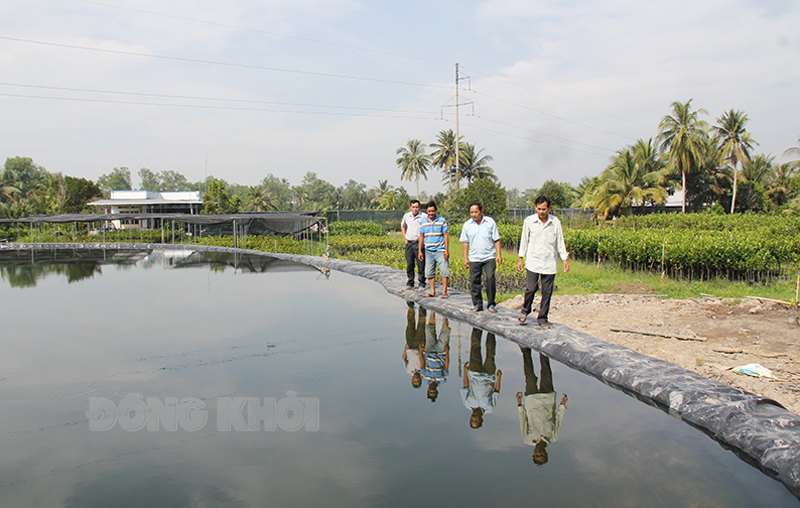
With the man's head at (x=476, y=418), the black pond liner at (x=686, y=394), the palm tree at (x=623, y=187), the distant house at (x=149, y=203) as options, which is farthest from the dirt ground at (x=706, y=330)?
the distant house at (x=149, y=203)

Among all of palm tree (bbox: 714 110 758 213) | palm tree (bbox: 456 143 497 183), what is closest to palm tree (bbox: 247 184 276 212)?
palm tree (bbox: 456 143 497 183)

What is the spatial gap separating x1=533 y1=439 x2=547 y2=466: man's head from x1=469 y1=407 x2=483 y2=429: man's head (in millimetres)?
521

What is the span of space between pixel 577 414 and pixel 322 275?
1189cm

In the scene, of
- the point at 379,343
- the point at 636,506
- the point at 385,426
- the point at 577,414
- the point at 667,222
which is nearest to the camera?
the point at 636,506

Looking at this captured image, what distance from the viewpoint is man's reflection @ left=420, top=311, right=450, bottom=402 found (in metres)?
5.52

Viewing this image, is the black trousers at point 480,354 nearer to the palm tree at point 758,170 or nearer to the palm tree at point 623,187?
the palm tree at point 623,187

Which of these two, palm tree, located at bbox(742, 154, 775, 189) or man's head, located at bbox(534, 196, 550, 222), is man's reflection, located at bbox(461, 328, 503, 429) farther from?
palm tree, located at bbox(742, 154, 775, 189)

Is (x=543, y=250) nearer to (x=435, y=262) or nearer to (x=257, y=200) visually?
(x=435, y=262)

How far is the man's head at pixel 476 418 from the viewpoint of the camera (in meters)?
4.38

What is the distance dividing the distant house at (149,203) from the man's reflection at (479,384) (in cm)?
5100

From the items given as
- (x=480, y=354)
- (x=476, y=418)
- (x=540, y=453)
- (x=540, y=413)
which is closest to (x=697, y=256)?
(x=480, y=354)

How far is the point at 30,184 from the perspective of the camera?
76062 mm

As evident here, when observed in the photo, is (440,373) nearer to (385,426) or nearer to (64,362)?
(385,426)

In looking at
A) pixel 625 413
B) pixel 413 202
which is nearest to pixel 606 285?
pixel 413 202
